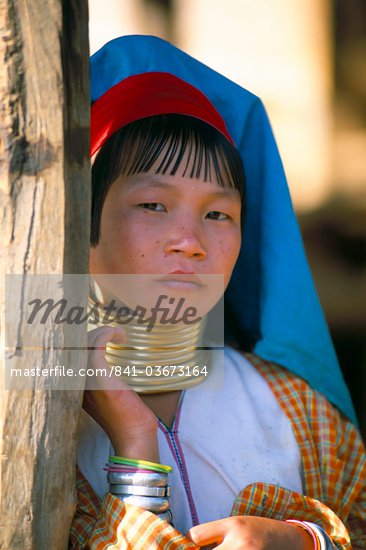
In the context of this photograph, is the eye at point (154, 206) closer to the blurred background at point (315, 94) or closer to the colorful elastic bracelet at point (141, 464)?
the colorful elastic bracelet at point (141, 464)

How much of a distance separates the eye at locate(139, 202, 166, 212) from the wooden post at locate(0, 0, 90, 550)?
15.3 inches

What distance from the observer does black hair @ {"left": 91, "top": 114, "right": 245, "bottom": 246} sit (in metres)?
1.75

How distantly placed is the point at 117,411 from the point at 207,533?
27 centimetres

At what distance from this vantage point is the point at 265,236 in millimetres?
2047

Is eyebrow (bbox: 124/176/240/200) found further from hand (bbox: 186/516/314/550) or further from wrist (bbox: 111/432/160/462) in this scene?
hand (bbox: 186/516/314/550)

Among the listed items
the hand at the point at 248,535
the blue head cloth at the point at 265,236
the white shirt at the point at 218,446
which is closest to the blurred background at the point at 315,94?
the blue head cloth at the point at 265,236

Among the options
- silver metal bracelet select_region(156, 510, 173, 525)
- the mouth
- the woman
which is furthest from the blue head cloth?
silver metal bracelet select_region(156, 510, 173, 525)

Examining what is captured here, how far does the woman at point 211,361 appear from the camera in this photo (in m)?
1.57

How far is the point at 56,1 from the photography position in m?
1.29

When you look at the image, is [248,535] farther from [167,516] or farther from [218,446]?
[218,446]

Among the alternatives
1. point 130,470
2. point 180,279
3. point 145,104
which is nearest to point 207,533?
point 130,470

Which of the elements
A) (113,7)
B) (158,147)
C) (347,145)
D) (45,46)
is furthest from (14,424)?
(347,145)

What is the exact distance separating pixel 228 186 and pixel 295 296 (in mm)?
349

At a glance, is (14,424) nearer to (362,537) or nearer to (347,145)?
(362,537)
